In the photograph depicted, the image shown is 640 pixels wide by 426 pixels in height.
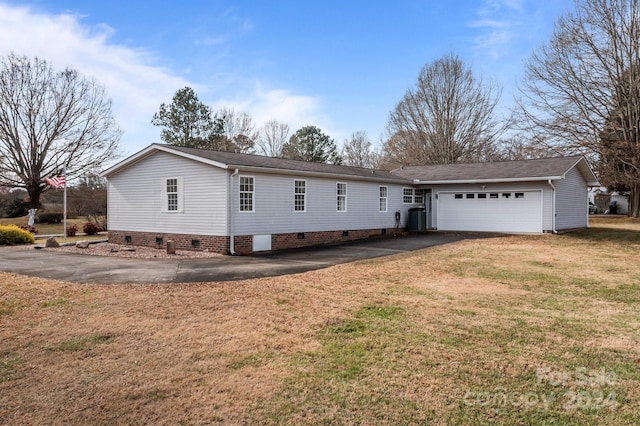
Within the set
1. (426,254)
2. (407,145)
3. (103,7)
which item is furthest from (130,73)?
(407,145)

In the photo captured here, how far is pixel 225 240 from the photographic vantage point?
522 inches

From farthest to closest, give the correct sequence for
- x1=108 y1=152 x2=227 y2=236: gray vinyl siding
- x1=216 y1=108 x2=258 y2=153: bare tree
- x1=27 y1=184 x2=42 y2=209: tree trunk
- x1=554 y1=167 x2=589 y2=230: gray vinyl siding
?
1. x1=216 y1=108 x2=258 y2=153: bare tree
2. x1=27 y1=184 x2=42 y2=209: tree trunk
3. x1=554 y1=167 x2=589 y2=230: gray vinyl siding
4. x1=108 y1=152 x2=227 y2=236: gray vinyl siding

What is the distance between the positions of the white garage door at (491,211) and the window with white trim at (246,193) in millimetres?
11902

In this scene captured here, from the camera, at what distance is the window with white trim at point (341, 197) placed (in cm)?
1745

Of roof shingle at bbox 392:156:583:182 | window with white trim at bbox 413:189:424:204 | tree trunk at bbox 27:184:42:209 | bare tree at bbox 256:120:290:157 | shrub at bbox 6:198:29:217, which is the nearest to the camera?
roof shingle at bbox 392:156:583:182

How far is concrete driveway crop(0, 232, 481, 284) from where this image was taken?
908 centimetres

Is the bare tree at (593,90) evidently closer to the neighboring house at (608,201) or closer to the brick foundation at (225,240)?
the neighboring house at (608,201)

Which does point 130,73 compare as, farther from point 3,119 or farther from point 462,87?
point 462,87

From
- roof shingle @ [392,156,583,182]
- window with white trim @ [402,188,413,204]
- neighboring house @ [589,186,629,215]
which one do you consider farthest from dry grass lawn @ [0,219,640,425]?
neighboring house @ [589,186,629,215]

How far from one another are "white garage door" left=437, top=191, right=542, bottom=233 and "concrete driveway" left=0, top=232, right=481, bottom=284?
742 cm

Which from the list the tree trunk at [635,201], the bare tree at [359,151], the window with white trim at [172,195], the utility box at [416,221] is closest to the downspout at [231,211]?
the window with white trim at [172,195]

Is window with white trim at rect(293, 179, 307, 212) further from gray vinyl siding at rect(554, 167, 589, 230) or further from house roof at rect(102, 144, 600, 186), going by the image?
gray vinyl siding at rect(554, 167, 589, 230)

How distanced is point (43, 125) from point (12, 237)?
48.5ft

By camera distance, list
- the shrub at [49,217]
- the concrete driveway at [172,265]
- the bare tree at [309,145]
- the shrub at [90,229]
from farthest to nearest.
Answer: the bare tree at [309,145] < the shrub at [49,217] < the shrub at [90,229] < the concrete driveway at [172,265]
